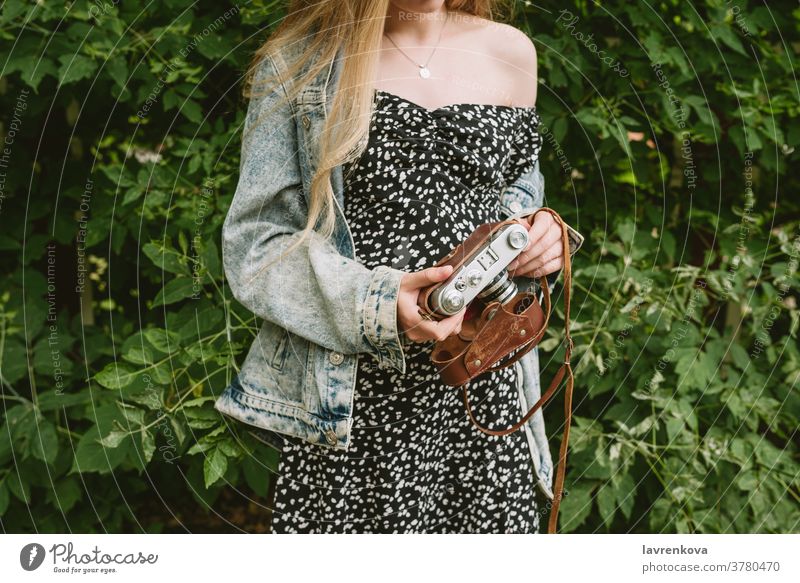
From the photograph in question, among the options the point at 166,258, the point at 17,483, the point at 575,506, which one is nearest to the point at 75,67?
the point at 166,258

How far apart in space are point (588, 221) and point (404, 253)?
33.7 inches

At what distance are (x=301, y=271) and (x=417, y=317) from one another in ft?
0.69

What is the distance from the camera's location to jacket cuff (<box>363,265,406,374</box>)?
97cm

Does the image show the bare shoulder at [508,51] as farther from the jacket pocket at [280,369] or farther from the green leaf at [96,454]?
the green leaf at [96,454]

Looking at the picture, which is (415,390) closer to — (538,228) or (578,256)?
(538,228)

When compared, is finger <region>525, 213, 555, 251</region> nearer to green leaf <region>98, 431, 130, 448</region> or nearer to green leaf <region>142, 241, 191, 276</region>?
green leaf <region>142, 241, 191, 276</region>

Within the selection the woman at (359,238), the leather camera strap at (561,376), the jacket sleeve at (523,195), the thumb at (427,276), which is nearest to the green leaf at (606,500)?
the leather camera strap at (561,376)

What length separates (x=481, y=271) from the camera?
3.10 feet

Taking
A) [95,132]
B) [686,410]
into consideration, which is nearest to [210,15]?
[95,132]

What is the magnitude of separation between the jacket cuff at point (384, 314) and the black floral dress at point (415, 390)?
37 millimetres

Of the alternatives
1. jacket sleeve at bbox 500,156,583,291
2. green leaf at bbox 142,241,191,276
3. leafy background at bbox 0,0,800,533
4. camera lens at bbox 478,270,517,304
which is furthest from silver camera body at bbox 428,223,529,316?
green leaf at bbox 142,241,191,276

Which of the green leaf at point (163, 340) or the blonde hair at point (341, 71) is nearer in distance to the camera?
the blonde hair at point (341, 71)

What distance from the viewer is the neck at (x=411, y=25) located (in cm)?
111

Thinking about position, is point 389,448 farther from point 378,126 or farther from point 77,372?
point 77,372
